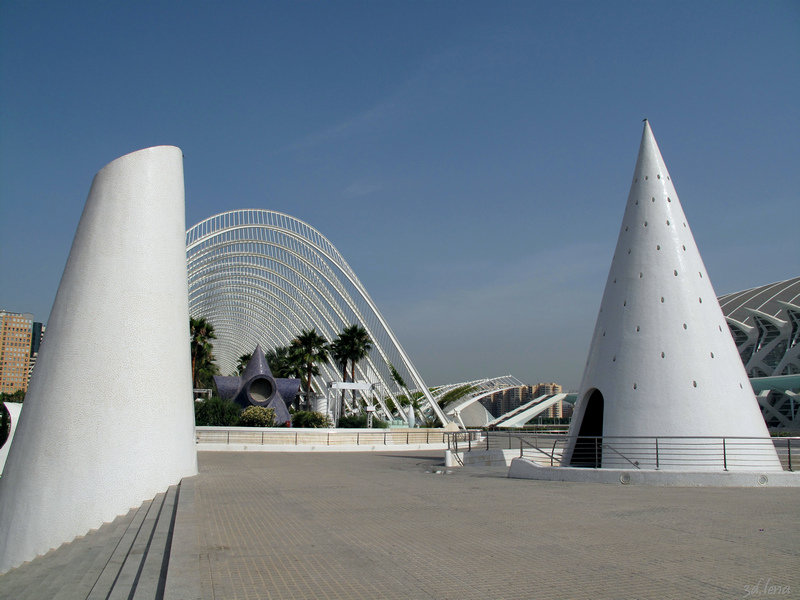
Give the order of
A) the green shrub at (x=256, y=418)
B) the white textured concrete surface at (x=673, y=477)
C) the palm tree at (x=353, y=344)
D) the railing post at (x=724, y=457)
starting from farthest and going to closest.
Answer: the palm tree at (x=353, y=344), the green shrub at (x=256, y=418), the railing post at (x=724, y=457), the white textured concrete surface at (x=673, y=477)

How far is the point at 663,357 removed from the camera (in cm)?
1447

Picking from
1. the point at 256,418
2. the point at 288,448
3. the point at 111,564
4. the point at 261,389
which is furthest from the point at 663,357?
the point at 261,389

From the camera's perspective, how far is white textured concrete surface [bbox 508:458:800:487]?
12.2 metres

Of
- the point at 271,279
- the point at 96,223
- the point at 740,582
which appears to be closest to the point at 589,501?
the point at 740,582

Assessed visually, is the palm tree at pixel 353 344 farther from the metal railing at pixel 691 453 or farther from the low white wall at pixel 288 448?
the metal railing at pixel 691 453

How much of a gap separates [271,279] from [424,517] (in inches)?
2169

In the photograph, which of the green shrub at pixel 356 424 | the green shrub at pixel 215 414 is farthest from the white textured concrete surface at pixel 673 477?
the green shrub at pixel 356 424

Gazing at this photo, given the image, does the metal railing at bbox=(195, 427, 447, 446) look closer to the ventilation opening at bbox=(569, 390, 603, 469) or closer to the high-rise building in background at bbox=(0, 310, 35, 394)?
the ventilation opening at bbox=(569, 390, 603, 469)

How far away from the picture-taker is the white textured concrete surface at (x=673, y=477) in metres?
12.2

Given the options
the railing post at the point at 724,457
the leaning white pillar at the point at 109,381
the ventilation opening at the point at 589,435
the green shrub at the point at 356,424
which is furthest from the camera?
the green shrub at the point at 356,424

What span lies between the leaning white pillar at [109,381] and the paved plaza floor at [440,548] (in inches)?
28.0

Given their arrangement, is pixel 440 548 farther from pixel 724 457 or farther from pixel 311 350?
pixel 311 350

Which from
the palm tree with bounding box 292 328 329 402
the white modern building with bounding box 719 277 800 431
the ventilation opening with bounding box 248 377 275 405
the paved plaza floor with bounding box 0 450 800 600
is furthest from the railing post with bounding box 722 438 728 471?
the white modern building with bounding box 719 277 800 431

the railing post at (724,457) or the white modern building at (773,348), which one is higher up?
the white modern building at (773,348)
